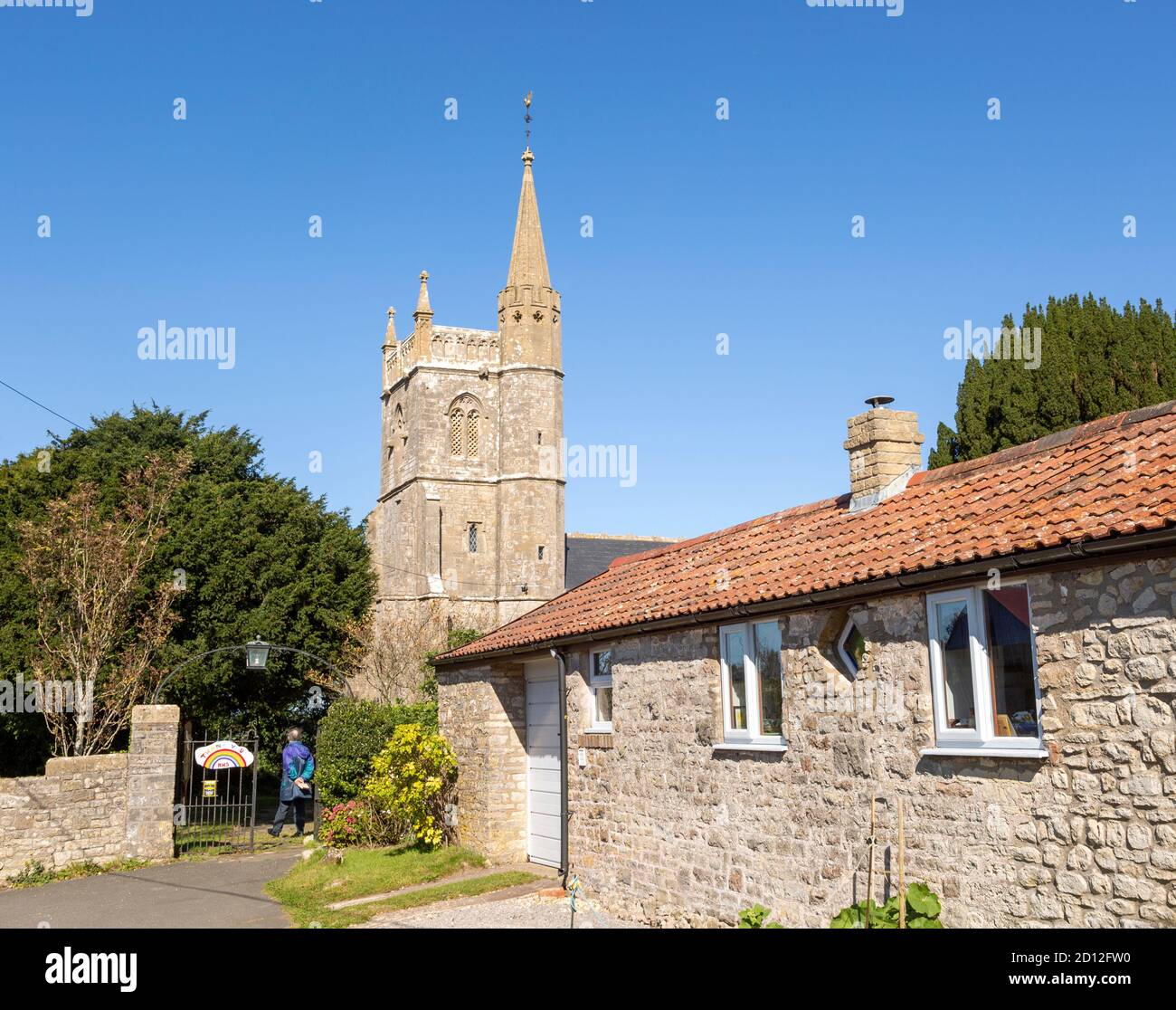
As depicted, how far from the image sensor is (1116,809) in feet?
21.6

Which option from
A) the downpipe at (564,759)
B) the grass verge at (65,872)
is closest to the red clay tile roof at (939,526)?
the downpipe at (564,759)

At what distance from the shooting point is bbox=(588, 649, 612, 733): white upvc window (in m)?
12.9

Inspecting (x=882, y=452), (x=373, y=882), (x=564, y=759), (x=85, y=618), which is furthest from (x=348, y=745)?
(x=882, y=452)

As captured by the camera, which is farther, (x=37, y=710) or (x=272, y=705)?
(x=272, y=705)

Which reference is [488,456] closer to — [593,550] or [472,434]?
[472,434]

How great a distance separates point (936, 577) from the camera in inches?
310

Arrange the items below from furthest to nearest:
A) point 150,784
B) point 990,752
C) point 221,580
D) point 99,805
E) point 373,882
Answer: point 221,580, point 150,784, point 99,805, point 373,882, point 990,752

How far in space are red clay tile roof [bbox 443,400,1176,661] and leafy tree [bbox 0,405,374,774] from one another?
51.7ft

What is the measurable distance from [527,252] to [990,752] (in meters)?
49.4

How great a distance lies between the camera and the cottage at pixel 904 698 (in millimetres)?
6672

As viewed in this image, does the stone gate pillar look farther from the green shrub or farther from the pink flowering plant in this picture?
the pink flowering plant
